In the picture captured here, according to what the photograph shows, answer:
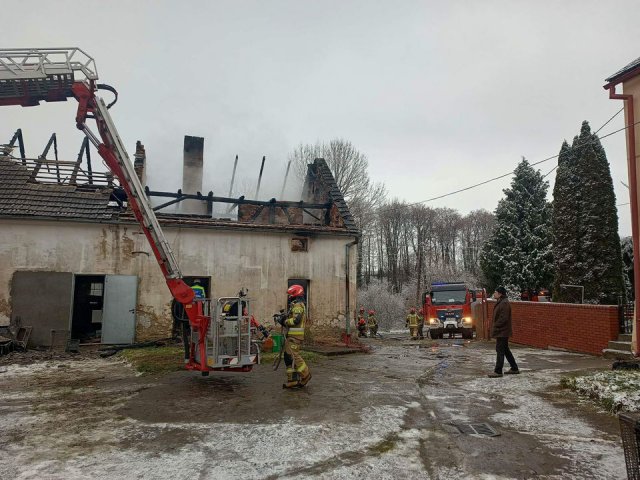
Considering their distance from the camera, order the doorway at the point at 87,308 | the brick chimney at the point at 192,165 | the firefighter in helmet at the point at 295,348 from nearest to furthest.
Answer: the firefighter in helmet at the point at 295,348
the doorway at the point at 87,308
the brick chimney at the point at 192,165

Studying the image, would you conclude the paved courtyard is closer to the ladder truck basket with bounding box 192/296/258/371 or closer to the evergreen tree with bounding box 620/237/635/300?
the ladder truck basket with bounding box 192/296/258/371

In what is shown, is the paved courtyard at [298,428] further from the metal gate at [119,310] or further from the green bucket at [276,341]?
the metal gate at [119,310]

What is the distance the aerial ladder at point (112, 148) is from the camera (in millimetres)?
8133

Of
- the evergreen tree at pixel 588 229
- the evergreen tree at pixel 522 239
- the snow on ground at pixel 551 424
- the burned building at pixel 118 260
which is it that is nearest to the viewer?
the snow on ground at pixel 551 424

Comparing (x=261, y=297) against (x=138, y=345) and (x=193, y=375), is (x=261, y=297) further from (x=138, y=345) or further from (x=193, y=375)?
(x=193, y=375)

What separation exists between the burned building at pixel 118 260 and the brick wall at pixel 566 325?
6130 millimetres

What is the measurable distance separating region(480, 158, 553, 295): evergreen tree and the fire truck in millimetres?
11571

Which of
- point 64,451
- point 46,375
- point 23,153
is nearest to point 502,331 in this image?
point 64,451

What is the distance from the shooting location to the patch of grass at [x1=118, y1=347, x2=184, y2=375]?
9688 mm

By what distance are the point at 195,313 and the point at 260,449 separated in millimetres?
3892

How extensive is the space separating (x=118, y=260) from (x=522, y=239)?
26.4 metres

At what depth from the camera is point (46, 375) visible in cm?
935

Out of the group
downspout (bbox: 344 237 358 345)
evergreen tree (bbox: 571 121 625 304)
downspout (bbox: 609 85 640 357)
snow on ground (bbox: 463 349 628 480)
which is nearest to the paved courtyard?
snow on ground (bbox: 463 349 628 480)

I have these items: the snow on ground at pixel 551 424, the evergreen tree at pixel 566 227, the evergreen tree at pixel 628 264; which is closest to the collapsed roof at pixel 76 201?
the snow on ground at pixel 551 424
